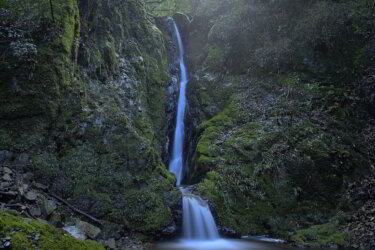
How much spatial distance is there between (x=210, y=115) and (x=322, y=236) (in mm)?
8390

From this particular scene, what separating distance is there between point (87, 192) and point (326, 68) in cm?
1321

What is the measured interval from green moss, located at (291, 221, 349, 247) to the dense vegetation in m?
0.05

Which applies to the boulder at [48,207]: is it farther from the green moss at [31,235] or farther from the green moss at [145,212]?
the green moss at [31,235]

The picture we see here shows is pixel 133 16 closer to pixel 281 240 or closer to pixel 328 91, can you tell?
pixel 328 91

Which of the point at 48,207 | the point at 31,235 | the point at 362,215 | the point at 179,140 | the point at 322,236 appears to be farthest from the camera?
the point at 179,140

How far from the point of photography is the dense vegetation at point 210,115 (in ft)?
29.1

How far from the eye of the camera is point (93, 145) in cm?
980

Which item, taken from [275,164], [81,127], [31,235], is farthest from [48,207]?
[275,164]

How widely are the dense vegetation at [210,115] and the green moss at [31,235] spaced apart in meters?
0.17

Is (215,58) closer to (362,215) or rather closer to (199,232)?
(199,232)

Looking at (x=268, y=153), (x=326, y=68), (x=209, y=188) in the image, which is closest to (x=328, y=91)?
(x=326, y=68)

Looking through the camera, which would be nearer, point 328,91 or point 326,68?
point 328,91

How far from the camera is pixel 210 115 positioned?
51.9 ft

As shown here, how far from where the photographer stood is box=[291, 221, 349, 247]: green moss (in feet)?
27.9
